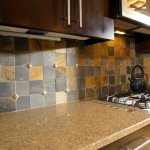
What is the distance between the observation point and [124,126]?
2.61 ft

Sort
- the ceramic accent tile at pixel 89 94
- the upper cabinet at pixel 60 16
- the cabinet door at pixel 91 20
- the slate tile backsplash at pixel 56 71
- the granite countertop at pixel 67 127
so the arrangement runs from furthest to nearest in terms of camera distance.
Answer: the ceramic accent tile at pixel 89 94, the slate tile backsplash at pixel 56 71, the cabinet door at pixel 91 20, the upper cabinet at pixel 60 16, the granite countertop at pixel 67 127

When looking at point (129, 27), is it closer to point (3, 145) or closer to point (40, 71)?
point (40, 71)

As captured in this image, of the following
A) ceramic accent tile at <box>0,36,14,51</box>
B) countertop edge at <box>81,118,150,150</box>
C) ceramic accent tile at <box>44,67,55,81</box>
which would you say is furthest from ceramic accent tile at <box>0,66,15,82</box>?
countertop edge at <box>81,118,150,150</box>

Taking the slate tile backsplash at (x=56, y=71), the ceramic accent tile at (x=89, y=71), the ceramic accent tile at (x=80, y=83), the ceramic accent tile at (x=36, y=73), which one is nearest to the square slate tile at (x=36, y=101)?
the slate tile backsplash at (x=56, y=71)

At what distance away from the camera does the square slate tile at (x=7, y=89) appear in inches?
40.6

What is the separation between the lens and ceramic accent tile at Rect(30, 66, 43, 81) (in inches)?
45.5

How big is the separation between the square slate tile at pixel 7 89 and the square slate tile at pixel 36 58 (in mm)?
191

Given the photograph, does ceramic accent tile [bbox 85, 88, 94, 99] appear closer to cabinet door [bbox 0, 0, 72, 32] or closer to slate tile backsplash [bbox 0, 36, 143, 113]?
slate tile backsplash [bbox 0, 36, 143, 113]

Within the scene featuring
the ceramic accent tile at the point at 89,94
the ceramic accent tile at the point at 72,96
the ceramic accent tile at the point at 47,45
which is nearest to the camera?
the ceramic accent tile at the point at 47,45

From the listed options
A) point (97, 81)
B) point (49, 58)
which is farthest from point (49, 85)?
point (97, 81)

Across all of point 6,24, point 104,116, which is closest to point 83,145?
point 104,116

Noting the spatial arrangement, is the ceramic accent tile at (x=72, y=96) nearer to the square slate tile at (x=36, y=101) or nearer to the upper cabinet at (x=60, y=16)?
the square slate tile at (x=36, y=101)

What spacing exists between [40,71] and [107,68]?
671 millimetres

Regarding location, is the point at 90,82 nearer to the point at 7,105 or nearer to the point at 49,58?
the point at 49,58
